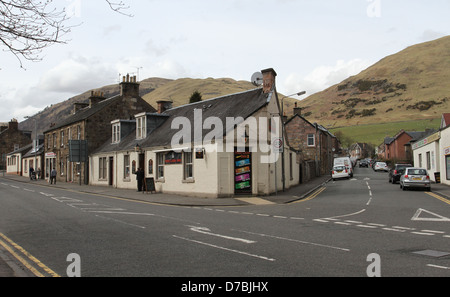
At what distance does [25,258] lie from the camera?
7543mm

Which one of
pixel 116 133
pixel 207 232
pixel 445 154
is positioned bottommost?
pixel 207 232

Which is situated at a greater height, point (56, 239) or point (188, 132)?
point (188, 132)

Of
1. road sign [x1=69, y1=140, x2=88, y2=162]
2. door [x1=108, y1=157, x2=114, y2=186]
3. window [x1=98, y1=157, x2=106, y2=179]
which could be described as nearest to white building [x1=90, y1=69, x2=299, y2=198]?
door [x1=108, y1=157, x2=114, y2=186]

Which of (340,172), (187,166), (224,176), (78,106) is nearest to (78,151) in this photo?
(78,106)

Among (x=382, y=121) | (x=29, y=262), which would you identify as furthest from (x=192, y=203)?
(x=382, y=121)

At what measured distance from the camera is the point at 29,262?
23.6ft

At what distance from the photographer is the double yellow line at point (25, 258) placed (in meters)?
6.48

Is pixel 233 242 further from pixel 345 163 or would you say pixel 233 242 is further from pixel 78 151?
pixel 345 163

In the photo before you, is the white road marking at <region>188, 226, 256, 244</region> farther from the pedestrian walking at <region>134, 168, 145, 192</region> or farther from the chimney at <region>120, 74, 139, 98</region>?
the chimney at <region>120, 74, 139, 98</region>

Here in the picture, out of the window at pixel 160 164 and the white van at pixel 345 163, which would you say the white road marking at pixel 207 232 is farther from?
the white van at pixel 345 163

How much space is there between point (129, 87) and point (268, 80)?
711 inches

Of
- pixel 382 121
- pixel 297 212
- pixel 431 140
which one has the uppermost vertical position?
pixel 382 121
